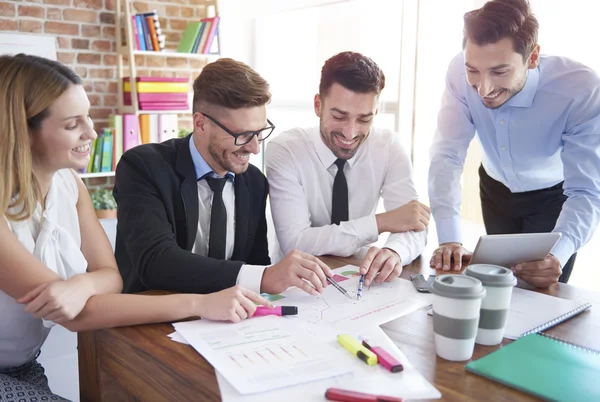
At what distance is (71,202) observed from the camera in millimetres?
1476

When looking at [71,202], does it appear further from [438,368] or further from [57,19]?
[57,19]

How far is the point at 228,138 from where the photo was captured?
1641 millimetres

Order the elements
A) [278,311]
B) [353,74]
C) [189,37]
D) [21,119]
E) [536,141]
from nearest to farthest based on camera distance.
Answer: [278,311]
[21,119]
[353,74]
[536,141]
[189,37]

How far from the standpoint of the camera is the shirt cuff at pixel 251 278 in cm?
135

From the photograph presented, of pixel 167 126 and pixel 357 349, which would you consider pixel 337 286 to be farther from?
pixel 167 126

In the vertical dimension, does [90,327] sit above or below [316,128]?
below

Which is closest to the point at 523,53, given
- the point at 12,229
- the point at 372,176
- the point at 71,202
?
the point at 372,176

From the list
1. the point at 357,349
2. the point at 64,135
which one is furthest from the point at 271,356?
the point at 64,135

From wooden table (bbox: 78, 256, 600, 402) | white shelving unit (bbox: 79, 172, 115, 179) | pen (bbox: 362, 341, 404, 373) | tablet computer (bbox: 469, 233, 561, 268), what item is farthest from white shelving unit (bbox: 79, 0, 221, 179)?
pen (bbox: 362, 341, 404, 373)

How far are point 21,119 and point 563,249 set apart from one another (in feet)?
4.90

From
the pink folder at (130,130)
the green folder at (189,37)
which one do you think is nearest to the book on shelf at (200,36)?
the green folder at (189,37)

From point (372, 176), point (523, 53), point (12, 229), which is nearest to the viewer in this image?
point (12, 229)

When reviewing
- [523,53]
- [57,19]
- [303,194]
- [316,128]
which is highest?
[57,19]

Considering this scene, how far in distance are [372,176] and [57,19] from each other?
2.90 meters
